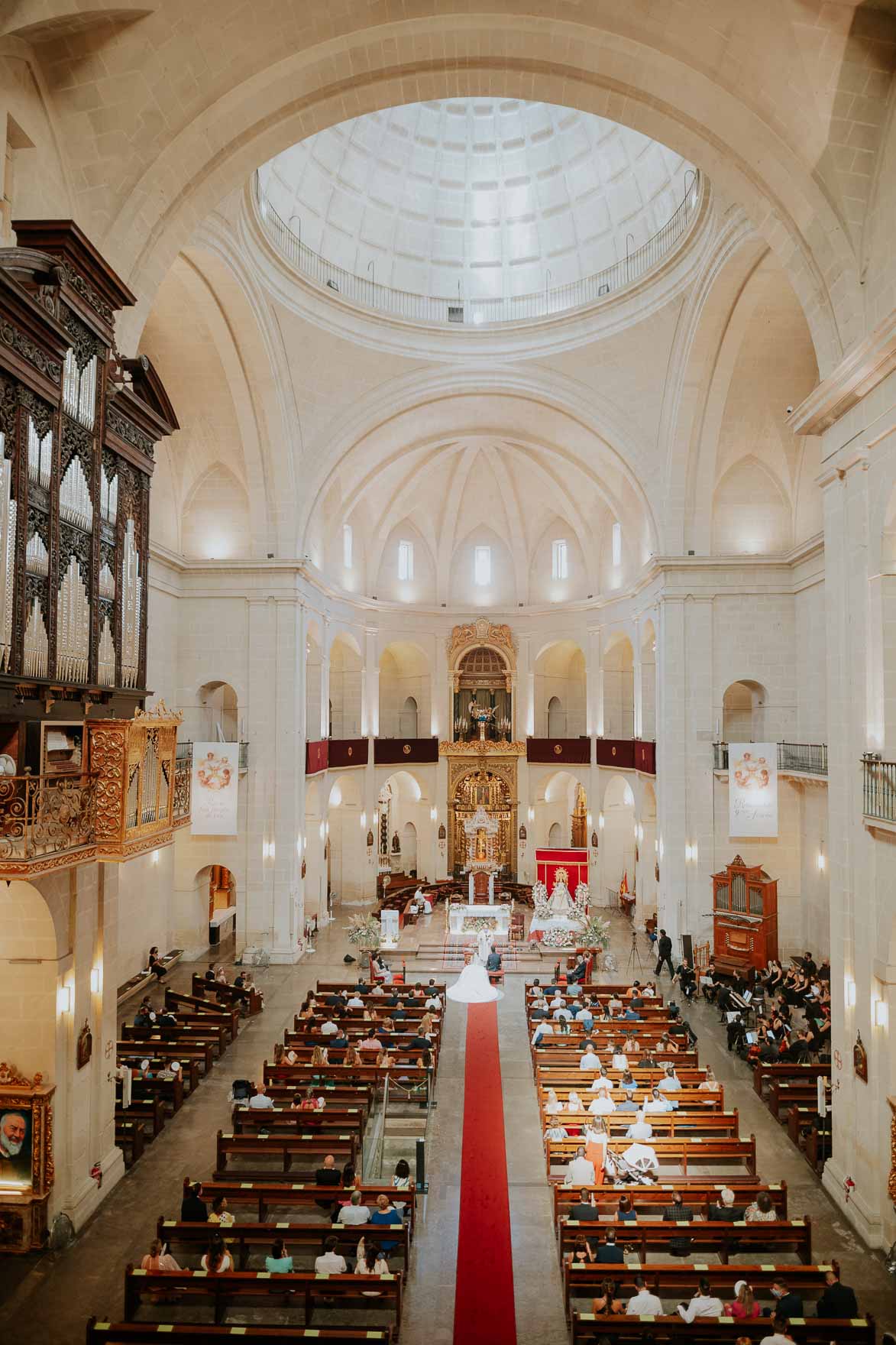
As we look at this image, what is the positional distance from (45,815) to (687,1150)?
9632mm

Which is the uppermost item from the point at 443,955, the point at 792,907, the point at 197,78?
the point at 197,78

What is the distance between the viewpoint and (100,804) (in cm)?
965

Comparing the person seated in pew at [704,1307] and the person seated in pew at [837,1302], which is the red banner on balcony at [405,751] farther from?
the person seated in pew at [837,1302]

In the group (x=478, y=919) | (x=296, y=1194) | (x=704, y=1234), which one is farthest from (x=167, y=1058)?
(x=478, y=919)

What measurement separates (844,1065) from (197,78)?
623 inches

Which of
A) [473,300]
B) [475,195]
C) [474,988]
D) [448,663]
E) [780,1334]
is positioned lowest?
[780,1334]

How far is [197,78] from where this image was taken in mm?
11211

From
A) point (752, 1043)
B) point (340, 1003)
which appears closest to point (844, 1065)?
point (752, 1043)

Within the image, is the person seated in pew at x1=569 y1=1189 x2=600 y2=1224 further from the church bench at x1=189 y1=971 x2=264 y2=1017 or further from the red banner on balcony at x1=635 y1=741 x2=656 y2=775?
the red banner on balcony at x1=635 y1=741 x2=656 y2=775

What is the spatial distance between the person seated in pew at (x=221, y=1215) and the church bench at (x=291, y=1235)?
180 mm

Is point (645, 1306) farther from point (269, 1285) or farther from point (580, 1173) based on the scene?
point (269, 1285)

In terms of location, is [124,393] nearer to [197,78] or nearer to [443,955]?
[197,78]

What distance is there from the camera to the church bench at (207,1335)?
310 inches

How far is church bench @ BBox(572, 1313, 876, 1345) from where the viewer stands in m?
7.92
